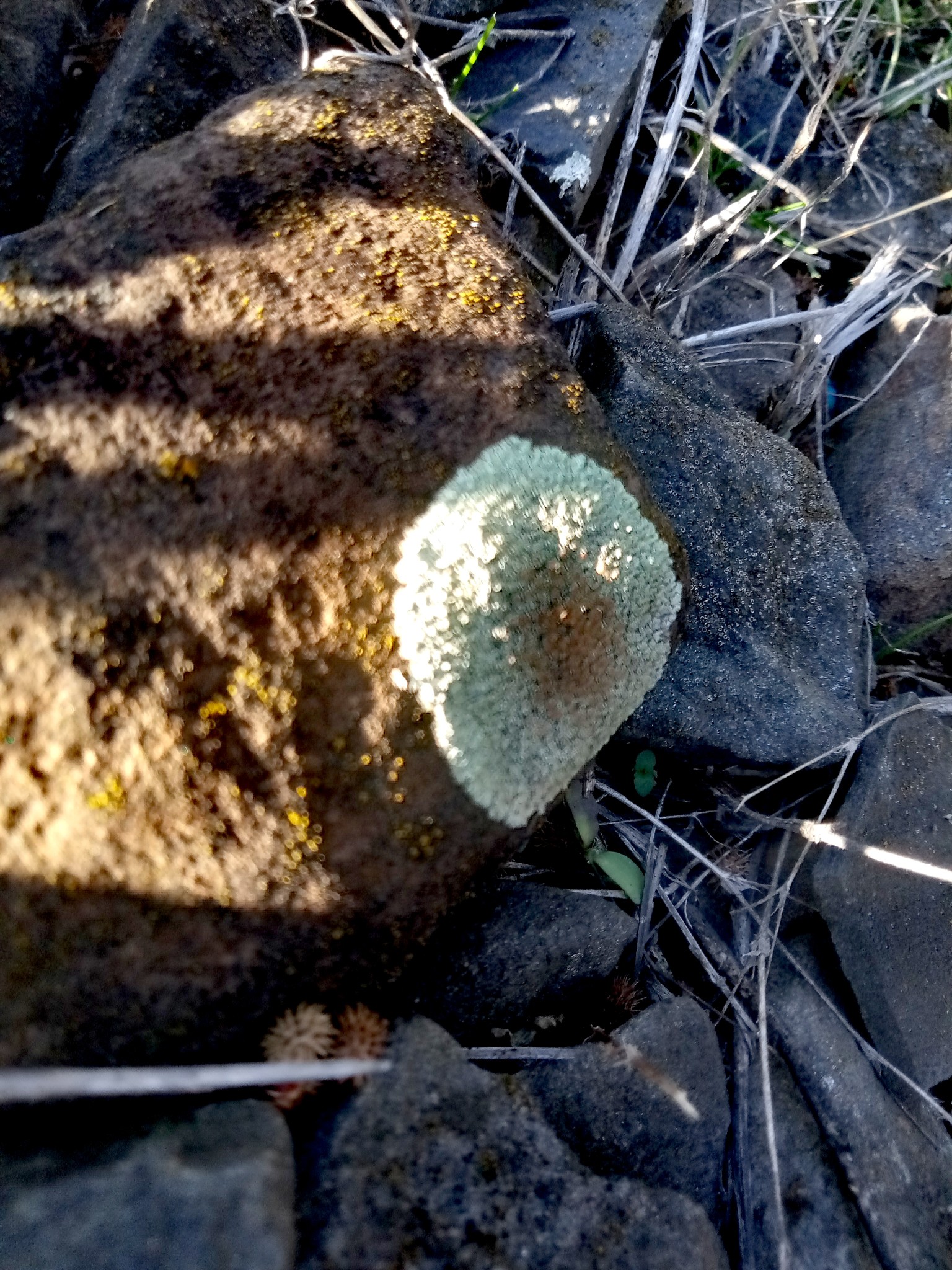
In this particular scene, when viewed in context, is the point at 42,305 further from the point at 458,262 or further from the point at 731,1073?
the point at 731,1073

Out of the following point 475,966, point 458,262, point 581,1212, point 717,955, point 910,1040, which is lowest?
point 910,1040

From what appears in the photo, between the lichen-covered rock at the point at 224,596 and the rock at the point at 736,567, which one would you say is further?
the rock at the point at 736,567

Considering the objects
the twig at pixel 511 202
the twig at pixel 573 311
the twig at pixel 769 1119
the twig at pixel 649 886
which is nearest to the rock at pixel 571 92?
the twig at pixel 511 202

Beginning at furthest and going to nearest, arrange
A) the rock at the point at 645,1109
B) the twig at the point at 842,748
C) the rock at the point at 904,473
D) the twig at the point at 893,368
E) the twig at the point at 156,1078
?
the twig at the point at 893,368
the rock at the point at 904,473
the twig at the point at 842,748
the rock at the point at 645,1109
the twig at the point at 156,1078

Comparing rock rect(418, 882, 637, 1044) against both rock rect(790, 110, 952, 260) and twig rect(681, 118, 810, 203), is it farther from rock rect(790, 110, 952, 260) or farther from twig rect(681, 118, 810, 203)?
rock rect(790, 110, 952, 260)

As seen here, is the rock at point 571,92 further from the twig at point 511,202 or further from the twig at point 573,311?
the twig at point 573,311

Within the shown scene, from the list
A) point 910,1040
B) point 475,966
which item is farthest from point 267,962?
point 910,1040

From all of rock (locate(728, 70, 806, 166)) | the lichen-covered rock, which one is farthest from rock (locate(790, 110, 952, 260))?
the lichen-covered rock
